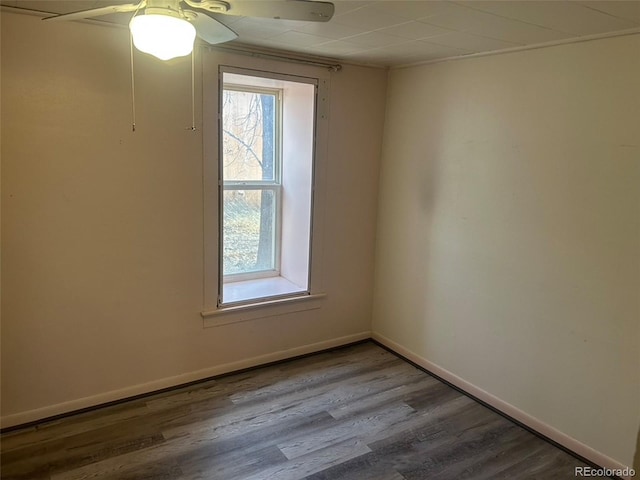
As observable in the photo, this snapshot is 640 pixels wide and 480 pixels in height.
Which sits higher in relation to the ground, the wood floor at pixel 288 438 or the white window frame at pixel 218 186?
the white window frame at pixel 218 186

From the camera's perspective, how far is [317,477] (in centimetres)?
230

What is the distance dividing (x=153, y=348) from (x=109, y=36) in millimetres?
1827

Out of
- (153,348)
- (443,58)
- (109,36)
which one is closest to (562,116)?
(443,58)

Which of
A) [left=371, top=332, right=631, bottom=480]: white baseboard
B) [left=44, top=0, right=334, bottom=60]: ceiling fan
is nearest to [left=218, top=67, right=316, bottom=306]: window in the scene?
[left=371, top=332, right=631, bottom=480]: white baseboard

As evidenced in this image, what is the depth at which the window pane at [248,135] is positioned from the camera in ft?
11.5

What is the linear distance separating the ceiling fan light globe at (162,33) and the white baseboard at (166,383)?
214cm

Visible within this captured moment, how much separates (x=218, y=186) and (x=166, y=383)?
4.30 ft

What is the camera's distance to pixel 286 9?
5.53 feet

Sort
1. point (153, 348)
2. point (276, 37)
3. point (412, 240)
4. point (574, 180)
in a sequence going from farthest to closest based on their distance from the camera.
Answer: point (412, 240), point (153, 348), point (276, 37), point (574, 180)

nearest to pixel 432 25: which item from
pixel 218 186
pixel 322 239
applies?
pixel 218 186

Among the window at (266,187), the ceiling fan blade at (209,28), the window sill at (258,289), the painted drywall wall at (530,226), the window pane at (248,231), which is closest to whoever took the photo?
the ceiling fan blade at (209,28)

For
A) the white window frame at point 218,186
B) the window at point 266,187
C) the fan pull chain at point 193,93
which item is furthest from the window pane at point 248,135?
the fan pull chain at point 193,93

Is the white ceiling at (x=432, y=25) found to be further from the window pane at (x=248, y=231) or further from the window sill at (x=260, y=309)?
the window sill at (x=260, y=309)

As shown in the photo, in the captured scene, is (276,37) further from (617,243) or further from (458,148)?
(617,243)
